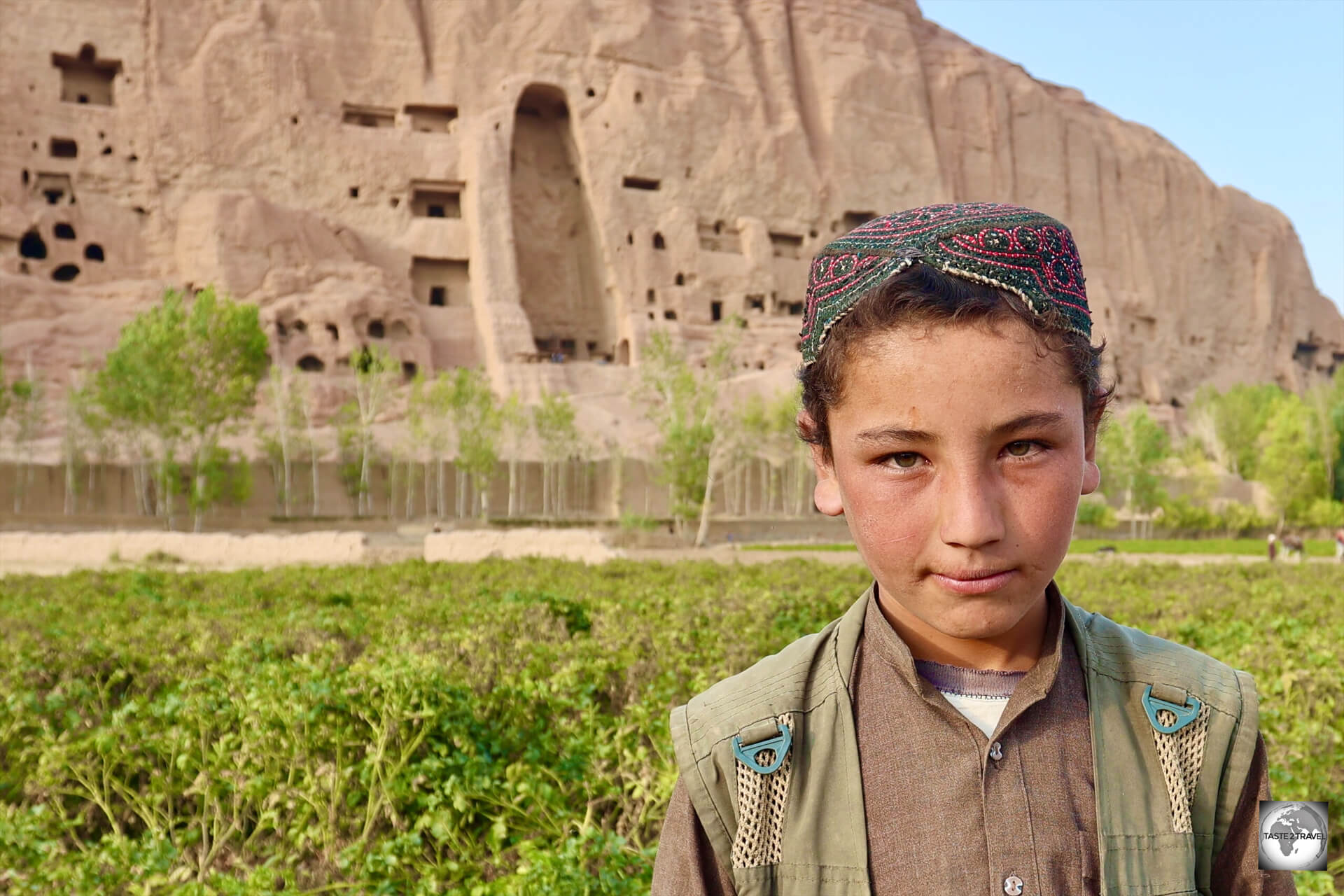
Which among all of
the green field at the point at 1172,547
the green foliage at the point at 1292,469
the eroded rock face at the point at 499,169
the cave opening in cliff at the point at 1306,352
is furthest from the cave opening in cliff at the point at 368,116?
the cave opening in cliff at the point at 1306,352

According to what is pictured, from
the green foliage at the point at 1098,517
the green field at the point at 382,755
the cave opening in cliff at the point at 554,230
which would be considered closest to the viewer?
the green field at the point at 382,755

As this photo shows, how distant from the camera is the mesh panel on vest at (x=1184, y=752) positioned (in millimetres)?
1260

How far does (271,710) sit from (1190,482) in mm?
42055

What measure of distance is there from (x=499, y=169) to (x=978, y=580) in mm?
44150

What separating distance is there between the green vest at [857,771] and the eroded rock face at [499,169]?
3800 cm

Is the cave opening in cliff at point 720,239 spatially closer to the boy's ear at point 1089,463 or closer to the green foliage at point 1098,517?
the green foliage at point 1098,517

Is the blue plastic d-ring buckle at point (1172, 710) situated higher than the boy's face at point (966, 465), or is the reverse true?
the boy's face at point (966, 465)

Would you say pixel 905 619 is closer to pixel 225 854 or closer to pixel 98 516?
pixel 225 854

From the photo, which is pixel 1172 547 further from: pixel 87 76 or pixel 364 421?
pixel 87 76

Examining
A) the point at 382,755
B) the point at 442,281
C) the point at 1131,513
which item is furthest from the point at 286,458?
the point at 382,755

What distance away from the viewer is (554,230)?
47375 millimetres

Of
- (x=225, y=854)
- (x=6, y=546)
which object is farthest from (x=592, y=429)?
(x=225, y=854)

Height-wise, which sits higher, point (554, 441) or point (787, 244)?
point (787, 244)

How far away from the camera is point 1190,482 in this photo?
3988cm
